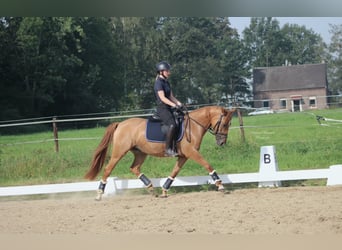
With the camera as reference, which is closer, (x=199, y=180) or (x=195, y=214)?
(x=195, y=214)

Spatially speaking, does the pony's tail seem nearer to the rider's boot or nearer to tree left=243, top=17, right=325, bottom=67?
the rider's boot

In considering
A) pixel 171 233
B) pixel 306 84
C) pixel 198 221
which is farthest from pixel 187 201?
pixel 306 84

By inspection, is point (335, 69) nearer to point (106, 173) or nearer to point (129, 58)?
point (129, 58)

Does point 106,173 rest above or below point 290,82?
below

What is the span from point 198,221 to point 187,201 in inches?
50.8

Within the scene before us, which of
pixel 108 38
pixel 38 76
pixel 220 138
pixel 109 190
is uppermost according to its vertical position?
pixel 108 38

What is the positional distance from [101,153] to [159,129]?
112 cm

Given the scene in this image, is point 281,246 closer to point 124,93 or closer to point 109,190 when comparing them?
point 109,190

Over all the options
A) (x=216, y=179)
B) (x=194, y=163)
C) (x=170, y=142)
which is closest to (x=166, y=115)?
(x=170, y=142)

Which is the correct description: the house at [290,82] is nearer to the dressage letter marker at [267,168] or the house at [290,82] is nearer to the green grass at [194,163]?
the green grass at [194,163]

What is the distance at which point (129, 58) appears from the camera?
42062mm

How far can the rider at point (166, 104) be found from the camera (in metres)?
7.03

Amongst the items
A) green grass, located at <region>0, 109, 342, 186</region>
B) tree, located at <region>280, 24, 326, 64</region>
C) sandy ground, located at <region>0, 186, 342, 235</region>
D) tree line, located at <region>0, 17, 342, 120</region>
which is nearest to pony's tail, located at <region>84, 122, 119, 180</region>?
sandy ground, located at <region>0, 186, 342, 235</region>

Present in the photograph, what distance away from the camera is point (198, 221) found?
5254 mm
